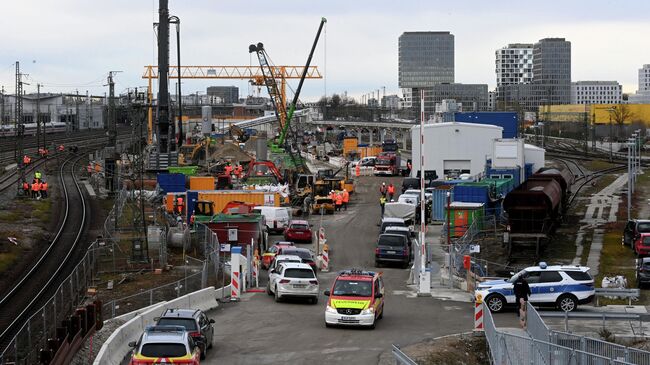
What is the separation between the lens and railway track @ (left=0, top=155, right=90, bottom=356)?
3141 centimetres

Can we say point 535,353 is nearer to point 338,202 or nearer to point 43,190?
point 338,202

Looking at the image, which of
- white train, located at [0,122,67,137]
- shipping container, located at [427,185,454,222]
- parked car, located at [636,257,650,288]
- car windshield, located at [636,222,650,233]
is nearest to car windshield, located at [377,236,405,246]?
car windshield, located at [636,222,650,233]

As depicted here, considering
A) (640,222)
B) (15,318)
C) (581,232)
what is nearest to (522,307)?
(15,318)

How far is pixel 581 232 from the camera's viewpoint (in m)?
50.2

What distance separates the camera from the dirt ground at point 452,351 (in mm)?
22953

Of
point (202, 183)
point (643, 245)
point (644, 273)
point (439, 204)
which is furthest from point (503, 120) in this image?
point (644, 273)

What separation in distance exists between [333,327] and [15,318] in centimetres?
1086

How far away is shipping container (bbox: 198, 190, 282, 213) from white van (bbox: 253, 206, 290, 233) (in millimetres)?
4960

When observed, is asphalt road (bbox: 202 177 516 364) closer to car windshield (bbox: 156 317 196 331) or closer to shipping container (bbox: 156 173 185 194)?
car windshield (bbox: 156 317 196 331)

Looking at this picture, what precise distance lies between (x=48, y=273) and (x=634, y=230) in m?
24.1

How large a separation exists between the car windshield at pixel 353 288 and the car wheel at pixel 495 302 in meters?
4.08

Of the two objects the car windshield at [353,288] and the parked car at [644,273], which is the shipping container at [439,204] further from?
the car windshield at [353,288]

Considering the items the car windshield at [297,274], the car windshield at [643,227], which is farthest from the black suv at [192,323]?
the car windshield at [643,227]

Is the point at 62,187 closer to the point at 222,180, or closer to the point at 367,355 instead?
the point at 222,180
